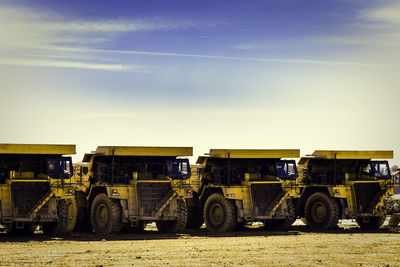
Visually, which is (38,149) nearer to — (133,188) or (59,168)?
(59,168)

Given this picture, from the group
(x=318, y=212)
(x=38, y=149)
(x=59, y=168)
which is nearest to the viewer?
(x=38, y=149)

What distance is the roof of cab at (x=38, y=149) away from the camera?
1102 inches

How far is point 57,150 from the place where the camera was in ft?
94.7

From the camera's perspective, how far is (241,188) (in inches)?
1273

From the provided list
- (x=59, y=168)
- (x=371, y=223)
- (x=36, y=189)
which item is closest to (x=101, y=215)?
(x=59, y=168)

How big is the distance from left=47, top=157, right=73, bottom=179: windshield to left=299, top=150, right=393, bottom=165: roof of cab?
11.0 m

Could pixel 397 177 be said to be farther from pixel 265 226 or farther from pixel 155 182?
pixel 155 182

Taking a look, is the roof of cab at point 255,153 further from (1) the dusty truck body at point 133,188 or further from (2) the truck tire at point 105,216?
(2) the truck tire at point 105,216

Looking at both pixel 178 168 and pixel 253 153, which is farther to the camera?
pixel 253 153

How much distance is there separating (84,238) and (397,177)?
46.7ft

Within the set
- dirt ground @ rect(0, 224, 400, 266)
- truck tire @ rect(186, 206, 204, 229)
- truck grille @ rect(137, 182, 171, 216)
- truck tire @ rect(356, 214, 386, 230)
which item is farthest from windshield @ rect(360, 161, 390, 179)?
truck grille @ rect(137, 182, 171, 216)

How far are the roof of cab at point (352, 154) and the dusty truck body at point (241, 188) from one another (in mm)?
1566

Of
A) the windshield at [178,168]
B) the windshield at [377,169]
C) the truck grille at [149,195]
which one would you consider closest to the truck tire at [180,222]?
the truck grille at [149,195]

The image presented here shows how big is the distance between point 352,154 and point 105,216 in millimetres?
11010
